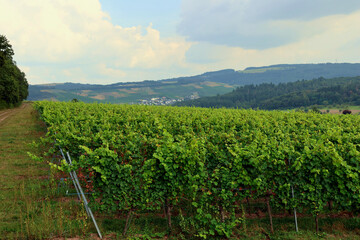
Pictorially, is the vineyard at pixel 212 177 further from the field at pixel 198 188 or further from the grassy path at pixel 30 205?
the grassy path at pixel 30 205

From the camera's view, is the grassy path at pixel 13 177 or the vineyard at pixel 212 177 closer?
the vineyard at pixel 212 177

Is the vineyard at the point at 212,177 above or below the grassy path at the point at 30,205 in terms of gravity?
above

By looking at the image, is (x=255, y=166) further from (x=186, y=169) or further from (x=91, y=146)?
(x=91, y=146)

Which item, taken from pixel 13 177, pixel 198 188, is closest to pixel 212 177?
pixel 198 188

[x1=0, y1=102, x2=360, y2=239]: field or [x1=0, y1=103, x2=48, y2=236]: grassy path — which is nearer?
[x1=0, y1=102, x2=360, y2=239]: field

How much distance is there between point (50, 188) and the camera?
401 inches

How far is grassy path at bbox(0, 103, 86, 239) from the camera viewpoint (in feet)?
22.1

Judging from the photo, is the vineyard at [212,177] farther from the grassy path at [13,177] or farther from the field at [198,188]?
the grassy path at [13,177]

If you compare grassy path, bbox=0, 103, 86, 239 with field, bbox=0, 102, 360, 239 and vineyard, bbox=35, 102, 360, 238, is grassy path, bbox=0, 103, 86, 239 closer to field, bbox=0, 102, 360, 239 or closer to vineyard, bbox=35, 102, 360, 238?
field, bbox=0, 102, 360, 239

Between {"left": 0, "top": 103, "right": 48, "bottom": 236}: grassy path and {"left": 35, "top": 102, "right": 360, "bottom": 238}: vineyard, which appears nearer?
{"left": 35, "top": 102, "right": 360, "bottom": 238}: vineyard

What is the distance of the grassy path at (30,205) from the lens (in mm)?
6730

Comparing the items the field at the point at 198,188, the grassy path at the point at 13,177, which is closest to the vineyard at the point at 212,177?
the field at the point at 198,188

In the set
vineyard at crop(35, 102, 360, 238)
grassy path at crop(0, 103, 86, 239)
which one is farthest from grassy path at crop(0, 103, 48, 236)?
vineyard at crop(35, 102, 360, 238)

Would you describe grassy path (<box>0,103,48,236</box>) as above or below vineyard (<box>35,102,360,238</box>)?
below
